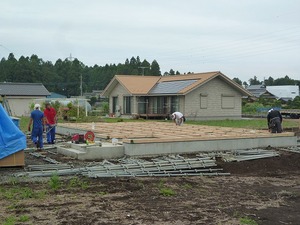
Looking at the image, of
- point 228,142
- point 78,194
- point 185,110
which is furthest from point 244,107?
point 78,194

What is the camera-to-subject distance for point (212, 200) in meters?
6.84

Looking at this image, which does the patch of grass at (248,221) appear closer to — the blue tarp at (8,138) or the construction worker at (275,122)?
the blue tarp at (8,138)

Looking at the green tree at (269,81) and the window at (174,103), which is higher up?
the green tree at (269,81)

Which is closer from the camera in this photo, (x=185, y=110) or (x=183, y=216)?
(x=183, y=216)

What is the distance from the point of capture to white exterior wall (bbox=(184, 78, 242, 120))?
29312mm

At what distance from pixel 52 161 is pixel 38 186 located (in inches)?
107

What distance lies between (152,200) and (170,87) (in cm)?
2443

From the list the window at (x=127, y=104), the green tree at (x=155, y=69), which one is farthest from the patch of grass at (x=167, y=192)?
the green tree at (x=155, y=69)

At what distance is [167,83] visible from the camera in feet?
105

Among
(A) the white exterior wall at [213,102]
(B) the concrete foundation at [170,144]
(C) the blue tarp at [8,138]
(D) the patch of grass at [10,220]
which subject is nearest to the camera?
(D) the patch of grass at [10,220]

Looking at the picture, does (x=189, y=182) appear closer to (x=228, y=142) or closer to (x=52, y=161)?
(x=52, y=161)

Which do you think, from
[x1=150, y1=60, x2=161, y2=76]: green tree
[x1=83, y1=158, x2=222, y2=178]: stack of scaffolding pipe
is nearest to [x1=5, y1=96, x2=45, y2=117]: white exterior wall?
[x1=83, y1=158, x2=222, y2=178]: stack of scaffolding pipe

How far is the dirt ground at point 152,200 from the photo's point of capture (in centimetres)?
559

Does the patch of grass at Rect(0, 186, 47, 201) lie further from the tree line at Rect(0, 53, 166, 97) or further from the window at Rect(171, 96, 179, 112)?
the tree line at Rect(0, 53, 166, 97)
